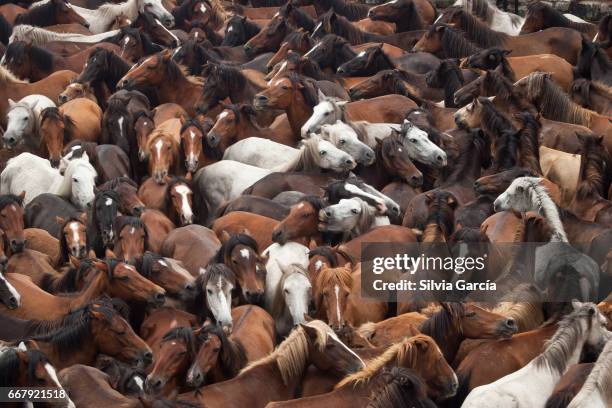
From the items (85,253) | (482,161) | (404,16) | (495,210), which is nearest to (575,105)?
(482,161)

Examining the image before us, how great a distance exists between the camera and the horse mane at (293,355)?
8648 mm

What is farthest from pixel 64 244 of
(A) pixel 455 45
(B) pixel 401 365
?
(A) pixel 455 45

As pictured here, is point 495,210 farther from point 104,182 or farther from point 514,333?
point 104,182

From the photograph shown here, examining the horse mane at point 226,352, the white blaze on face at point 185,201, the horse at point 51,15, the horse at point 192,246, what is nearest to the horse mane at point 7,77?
the horse at point 51,15

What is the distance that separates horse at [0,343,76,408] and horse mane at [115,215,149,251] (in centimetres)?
253

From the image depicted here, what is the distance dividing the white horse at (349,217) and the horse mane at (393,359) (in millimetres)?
2626

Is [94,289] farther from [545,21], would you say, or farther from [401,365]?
[545,21]

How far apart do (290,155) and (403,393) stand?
5635mm

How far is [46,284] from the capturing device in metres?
10.7

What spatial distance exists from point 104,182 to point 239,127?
1.55 m

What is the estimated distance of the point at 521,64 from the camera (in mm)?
15047

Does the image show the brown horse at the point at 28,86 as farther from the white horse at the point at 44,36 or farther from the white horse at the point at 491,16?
the white horse at the point at 491,16

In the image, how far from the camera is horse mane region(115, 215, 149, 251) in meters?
10.8

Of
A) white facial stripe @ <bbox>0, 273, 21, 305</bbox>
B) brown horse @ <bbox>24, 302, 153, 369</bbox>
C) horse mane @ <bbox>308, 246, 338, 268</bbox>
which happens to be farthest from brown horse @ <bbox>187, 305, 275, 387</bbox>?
white facial stripe @ <bbox>0, 273, 21, 305</bbox>
